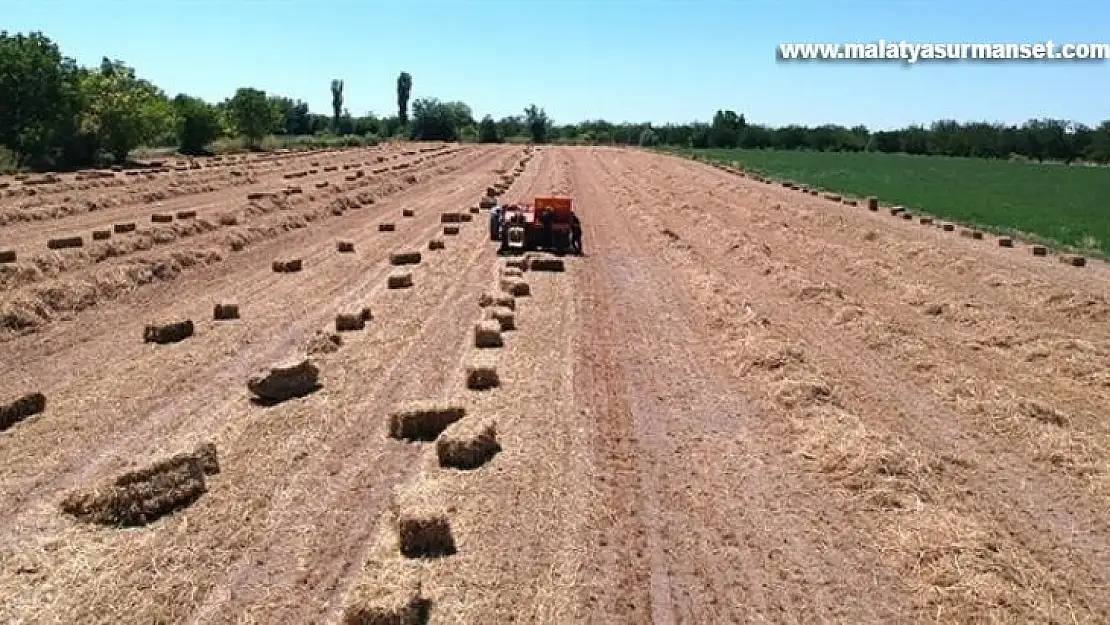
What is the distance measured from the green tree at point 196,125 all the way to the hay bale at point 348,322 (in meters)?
87.6

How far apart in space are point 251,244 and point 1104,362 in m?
22.5

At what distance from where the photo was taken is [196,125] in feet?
319

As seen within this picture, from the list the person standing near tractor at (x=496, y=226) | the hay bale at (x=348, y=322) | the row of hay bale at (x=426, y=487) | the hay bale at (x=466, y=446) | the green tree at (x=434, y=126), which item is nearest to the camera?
the row of hay bale at (x=426, y=487)

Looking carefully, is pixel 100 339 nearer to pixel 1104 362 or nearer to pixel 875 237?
pixel 1104 362

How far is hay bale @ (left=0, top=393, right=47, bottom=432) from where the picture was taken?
12180mm

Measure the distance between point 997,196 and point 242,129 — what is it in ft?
280

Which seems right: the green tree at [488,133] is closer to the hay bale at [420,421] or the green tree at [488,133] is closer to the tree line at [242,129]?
the tree line at [242,129]

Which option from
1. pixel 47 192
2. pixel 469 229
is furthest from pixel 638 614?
pixel 47 192

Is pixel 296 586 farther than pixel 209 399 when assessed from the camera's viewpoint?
No

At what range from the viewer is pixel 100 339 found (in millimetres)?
16984

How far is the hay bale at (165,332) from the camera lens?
16.6 m

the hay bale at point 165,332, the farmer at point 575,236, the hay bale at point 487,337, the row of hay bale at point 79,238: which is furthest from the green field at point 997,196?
the row of hay bale at point 79,238

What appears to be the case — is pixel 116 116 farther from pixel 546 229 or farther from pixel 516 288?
pixel 516 288

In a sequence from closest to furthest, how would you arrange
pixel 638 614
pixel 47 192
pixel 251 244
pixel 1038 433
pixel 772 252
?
pixel 638 614, pixel 1038 433, pixel 251 244, pixel 772 252, pixel 47 192
